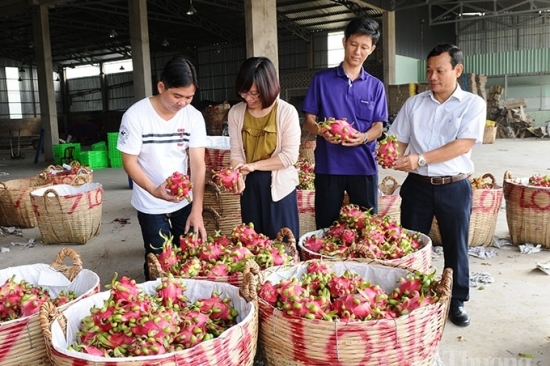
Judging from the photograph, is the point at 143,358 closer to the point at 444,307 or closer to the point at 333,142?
the point at 444,307

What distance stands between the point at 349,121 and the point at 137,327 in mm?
1983

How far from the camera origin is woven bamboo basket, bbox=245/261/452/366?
1.66 metres

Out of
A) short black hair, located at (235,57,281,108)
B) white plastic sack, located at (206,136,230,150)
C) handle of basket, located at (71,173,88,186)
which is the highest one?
short black hair, located at (235,57,281,108)

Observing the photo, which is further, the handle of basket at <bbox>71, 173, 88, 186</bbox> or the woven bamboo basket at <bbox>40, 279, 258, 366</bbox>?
the handle of basket at <bbox>71, 173, 88, 186</bbox>

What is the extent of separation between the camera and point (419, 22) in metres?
22.6

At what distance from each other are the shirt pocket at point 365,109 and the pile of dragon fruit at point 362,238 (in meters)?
0.57

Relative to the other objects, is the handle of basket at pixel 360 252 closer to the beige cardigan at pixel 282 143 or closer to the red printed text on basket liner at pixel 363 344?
the beige cardigan at pixel 282 143

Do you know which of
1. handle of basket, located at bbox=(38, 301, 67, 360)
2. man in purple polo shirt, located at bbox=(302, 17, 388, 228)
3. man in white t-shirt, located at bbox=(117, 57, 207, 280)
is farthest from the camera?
man in purple polo shirt, located at bbox=(302, 17, 388, 228)

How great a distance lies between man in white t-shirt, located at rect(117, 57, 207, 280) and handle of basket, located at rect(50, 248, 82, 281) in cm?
46

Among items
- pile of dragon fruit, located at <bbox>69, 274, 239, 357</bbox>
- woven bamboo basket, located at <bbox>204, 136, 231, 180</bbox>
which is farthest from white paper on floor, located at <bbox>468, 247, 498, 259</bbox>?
pile of dragon fruit, located at <bbox>69, 274, 239, 357</bbox>

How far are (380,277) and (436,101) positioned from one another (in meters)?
1.26

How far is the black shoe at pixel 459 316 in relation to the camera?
2955 mm

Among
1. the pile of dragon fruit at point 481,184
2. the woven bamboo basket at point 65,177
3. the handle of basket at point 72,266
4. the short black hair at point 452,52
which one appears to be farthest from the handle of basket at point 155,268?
the woven bamboo basket at point 65,177

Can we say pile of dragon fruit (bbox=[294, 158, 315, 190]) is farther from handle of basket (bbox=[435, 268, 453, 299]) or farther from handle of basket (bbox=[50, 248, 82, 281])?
handle of basket (bbox=[435, 268, 453, 299])
